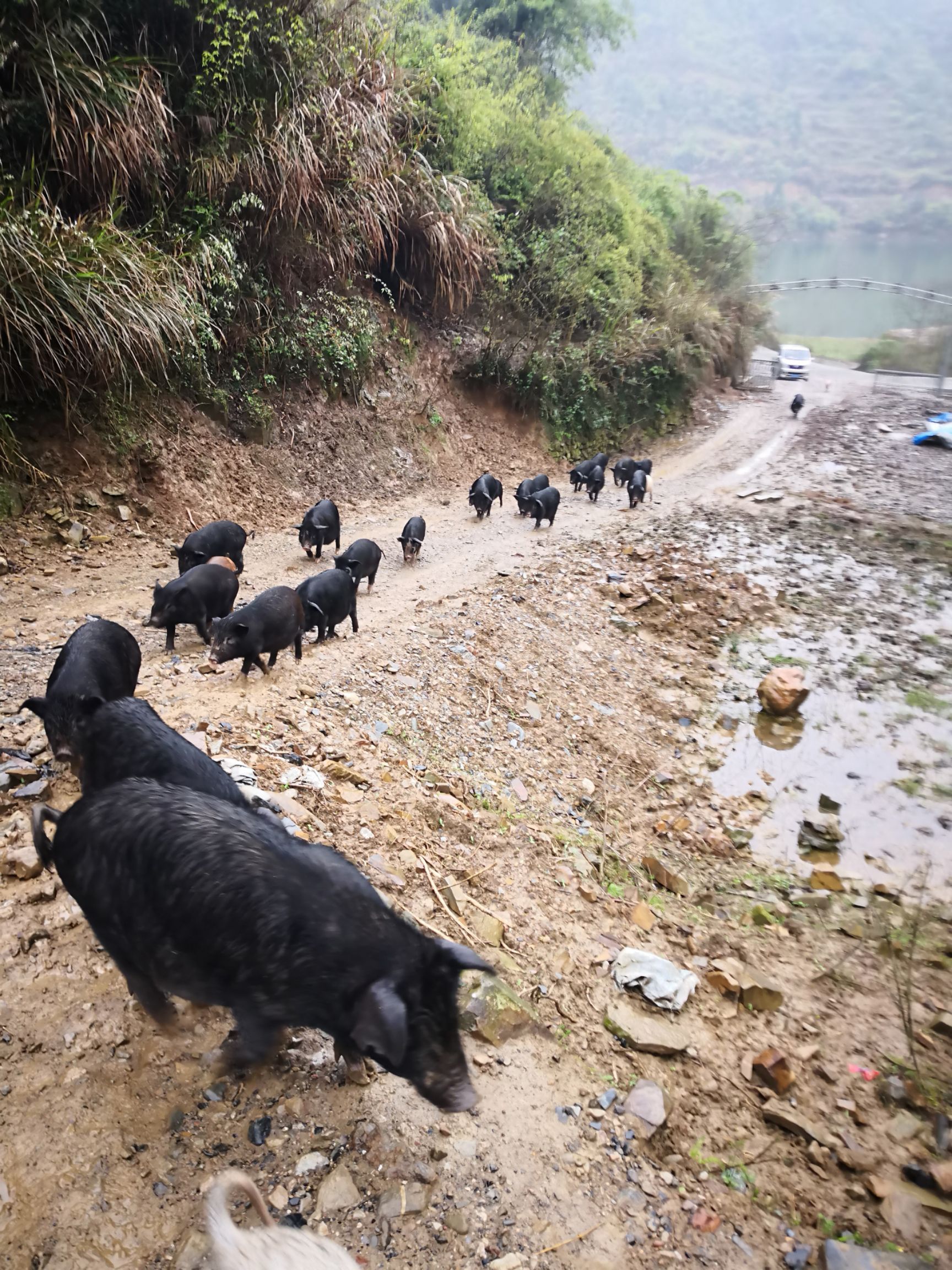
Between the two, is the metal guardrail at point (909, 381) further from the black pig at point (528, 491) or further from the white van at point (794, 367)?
the black pig at point (528, 491)

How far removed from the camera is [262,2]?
920 cm

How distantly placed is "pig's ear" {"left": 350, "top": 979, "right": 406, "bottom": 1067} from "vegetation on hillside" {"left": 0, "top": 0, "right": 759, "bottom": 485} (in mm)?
7130

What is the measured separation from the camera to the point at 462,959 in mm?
2262

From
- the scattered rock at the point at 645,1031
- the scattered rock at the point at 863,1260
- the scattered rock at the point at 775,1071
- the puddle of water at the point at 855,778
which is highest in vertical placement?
the scattered rock at the point at 863,1260

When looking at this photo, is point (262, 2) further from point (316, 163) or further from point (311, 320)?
point (311, 320)

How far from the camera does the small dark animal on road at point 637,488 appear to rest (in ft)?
42.8

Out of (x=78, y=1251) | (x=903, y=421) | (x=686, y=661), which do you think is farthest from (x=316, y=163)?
(x=903, y=421)

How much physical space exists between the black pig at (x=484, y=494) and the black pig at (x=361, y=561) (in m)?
3.50

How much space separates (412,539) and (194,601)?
3.53 metres

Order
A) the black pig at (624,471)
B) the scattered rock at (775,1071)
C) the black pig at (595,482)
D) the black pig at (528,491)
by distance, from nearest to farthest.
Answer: the scattered rock at (775,1071)
the black pig at (528,491)
the black pig at (595,482)
the black pig at (624,471)

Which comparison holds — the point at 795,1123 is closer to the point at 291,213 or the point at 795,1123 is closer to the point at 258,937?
the point at 258,937

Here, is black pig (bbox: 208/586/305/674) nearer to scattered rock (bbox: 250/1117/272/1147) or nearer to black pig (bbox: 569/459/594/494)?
scattered rock (bbox: 250/1117/272/1147)

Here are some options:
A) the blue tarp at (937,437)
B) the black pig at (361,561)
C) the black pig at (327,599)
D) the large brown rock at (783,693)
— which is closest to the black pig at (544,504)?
the black pig at (361,561)

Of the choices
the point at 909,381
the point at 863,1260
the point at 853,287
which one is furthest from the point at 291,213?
the point at 853,287
